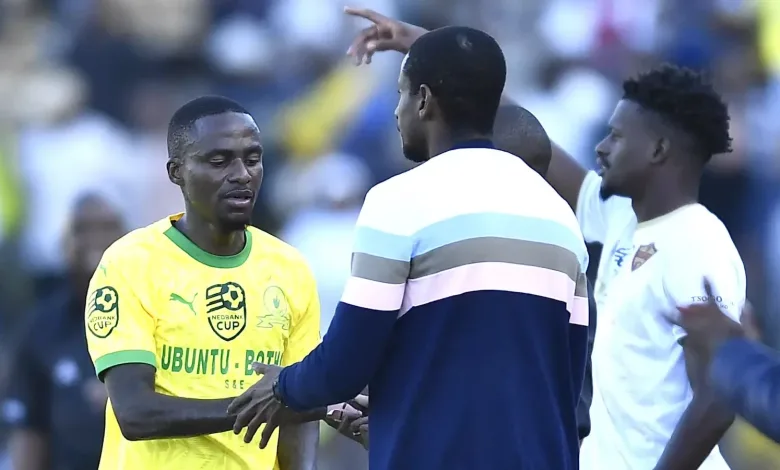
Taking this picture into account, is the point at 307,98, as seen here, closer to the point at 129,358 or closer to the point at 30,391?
the point at 30,391

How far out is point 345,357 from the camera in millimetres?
3156

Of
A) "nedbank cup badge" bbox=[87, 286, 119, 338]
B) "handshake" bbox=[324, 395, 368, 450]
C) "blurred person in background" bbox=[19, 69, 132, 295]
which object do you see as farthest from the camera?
"blurred person in background" bbox=[19, 69, 132, 295]

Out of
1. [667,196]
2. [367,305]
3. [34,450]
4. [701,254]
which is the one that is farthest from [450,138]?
[34,450]

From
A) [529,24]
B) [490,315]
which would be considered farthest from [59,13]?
[490,315]

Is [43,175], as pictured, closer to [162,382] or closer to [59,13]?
[59,13]

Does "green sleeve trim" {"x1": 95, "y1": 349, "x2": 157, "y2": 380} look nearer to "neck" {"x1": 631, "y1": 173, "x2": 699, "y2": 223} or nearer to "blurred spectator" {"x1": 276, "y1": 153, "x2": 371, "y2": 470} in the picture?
"neck" {"x1": 631, "y1": 173, "x2": 699, "y2": 223}

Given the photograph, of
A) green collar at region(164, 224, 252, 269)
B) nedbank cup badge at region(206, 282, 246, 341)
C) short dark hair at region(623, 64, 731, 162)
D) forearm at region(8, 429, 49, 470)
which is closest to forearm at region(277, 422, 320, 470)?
nedbank cup badge at region(206, 282, 246, 341)

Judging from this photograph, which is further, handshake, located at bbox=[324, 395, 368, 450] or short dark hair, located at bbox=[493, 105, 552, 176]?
short dark hair, located at bbox=[493, 105, 552, 176]

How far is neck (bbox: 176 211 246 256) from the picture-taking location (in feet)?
12.6

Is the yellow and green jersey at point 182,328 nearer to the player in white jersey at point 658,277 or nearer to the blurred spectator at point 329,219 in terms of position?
the player in white jersey at point 658,277

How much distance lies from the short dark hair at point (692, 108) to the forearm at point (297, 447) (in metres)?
1.85

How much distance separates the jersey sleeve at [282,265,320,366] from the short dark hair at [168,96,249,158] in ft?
1.79

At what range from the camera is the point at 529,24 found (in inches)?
332

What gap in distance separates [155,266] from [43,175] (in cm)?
402
